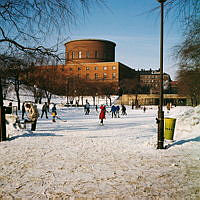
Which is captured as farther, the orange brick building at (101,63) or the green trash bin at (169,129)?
the orange brick building at (101,63)

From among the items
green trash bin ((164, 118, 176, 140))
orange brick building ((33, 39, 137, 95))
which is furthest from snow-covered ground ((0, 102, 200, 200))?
orange brick building ((33, 39, 137, 95))

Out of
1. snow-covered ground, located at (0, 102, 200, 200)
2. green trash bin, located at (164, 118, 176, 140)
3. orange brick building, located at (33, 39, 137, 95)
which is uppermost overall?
orange brick building, located at (33, 39, 137, 95)

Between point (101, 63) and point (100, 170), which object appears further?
point (101, 63)

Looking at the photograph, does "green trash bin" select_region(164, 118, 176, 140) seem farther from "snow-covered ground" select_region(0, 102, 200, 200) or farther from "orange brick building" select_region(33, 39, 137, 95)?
"orange brick building" select_region(33, 39, 137, 95)

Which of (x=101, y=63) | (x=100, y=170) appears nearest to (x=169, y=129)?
(x=100, y=170)

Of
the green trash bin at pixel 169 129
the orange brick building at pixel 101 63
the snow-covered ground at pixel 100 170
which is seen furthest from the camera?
the orange brick building at pixel 101 63

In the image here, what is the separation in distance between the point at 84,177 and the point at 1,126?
526 cm

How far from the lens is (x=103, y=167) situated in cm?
546

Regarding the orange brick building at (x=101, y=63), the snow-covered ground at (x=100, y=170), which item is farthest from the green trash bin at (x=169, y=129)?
the orange brick building at (x=101, y=63)

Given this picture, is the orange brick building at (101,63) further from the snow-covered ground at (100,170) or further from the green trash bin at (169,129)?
the snow-covered ground at (100,170)

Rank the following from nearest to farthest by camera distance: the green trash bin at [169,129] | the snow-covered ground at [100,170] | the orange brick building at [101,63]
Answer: the snow-covered ground at [100,170] < the green trash bin at [169,129] < the orange brick building at [101,63]

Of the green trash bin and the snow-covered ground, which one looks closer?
the snow-covered ground

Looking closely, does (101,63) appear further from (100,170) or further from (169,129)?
(100,170)

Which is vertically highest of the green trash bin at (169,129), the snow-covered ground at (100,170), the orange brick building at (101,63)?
the orange brick building at (101,63)
